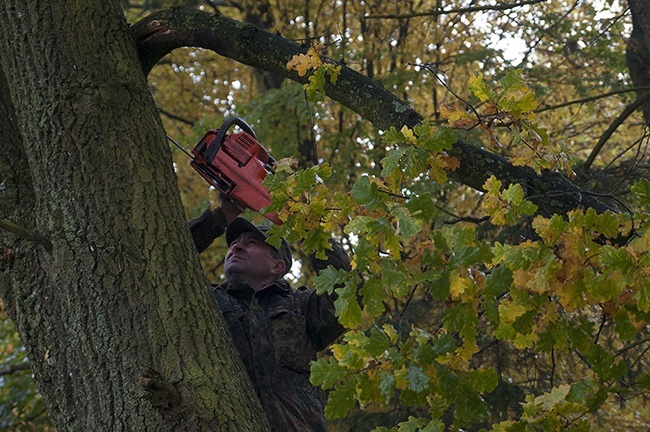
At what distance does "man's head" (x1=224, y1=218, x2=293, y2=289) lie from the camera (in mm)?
4418

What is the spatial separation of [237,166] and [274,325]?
74cm

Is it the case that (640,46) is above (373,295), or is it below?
above

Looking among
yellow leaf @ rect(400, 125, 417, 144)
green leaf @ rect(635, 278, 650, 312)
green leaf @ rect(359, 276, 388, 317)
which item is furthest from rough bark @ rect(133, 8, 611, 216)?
green leaf @ rect(359, 276, 388, 317)

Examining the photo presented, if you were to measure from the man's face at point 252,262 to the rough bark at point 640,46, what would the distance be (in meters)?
2.64

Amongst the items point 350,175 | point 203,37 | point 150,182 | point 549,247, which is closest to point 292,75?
point 203,37

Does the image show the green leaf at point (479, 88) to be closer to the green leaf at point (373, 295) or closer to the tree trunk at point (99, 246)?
the green leaf at point (373, 295)

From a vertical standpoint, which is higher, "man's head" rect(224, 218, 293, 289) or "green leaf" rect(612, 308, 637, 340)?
"man's head" rect(224, 218, 293, 289)

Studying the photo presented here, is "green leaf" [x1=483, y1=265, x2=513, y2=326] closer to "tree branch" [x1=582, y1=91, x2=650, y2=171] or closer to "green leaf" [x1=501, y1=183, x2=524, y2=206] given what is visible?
"green leaf" [x1=501, y1=183, x2=524, y2=206]

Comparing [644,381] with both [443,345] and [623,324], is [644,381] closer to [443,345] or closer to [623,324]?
[623,324]

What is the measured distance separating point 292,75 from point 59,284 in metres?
1.25

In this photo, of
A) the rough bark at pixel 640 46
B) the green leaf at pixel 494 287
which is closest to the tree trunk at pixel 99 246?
the green leaf at pixel 494 287

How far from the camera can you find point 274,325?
161 inches

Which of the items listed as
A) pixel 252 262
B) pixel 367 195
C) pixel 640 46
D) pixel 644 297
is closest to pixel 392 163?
pixel 367 195

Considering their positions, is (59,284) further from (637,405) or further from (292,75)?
(637,405)
